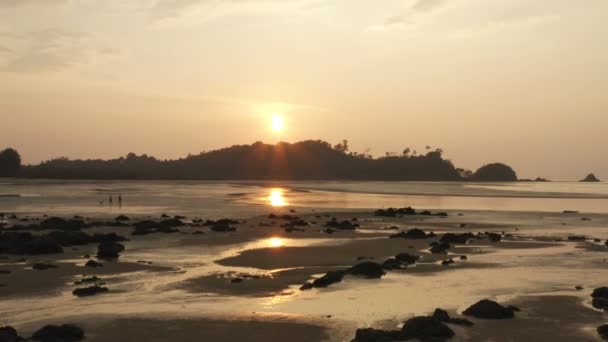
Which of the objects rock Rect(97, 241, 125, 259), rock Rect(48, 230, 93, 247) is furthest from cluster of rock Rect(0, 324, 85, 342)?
rock Rect(48, 230, 93, 247)

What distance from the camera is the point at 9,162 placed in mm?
171125

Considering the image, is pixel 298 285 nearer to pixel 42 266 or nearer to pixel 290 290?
pixel 290 290

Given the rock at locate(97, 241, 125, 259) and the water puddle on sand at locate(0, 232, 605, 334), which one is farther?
the rock at locate(97, 241, 125, 259)

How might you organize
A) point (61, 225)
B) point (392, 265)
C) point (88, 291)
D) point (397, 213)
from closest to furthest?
point (88, 291), point (392, 265), point (61, 225), point (397, 213)

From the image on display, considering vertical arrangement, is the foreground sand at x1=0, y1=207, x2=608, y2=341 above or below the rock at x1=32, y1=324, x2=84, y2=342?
below

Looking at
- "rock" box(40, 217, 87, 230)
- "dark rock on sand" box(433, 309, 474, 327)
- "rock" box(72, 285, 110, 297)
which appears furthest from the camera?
"rock" box(40, 217, 87, 230)

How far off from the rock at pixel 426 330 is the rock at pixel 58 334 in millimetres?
7122

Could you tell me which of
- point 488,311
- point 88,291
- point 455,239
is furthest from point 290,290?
point 455,239

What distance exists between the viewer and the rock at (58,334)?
13.5 m

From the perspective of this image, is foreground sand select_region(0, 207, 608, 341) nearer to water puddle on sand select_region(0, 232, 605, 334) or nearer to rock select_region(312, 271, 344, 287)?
water puddle on sand select_region(0, 232, 605, 334)

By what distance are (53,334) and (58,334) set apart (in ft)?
0.34

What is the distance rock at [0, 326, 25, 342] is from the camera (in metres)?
13.0

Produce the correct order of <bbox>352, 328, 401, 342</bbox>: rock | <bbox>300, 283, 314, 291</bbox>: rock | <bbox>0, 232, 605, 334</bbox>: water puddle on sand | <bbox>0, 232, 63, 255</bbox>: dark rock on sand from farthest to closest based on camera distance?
<bbox>0, 232, 63, 255</bbox>: dark rock on sand < <bbox>300, 283, 314, 291</bbox>: rock < <bbox>0, 232, 605, 334</bbox>: water puddle on sand < <bbox>352, 328, 401, 342</bbox>: rock

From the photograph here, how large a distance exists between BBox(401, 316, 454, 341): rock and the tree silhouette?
581 ft
